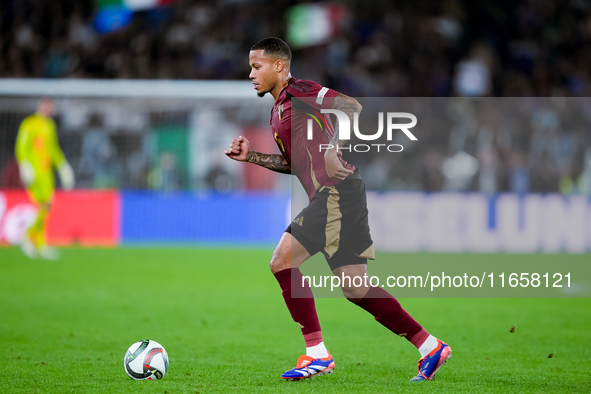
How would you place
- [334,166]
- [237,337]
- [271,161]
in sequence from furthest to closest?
[237,337], [271,161], [334,166]

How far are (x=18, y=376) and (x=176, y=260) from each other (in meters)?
7.46

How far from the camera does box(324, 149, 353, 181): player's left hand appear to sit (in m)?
4.18

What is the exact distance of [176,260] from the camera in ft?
38.9

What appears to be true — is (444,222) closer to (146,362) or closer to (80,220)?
(80,220)

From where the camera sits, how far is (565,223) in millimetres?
12820

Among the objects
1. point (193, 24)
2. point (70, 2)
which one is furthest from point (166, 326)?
point (70, 2)

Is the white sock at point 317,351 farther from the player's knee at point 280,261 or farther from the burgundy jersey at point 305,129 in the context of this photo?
the burgundy jersey at point 305,129

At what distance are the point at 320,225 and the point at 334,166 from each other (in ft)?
1.18

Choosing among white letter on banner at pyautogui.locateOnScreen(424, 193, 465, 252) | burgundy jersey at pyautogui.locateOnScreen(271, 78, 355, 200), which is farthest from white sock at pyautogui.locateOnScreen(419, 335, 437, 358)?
white letter on banner at pyautogui.locateOnScreen(424, 193, 465, 252)

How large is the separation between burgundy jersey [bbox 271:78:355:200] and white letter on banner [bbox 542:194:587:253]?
30.0 feet

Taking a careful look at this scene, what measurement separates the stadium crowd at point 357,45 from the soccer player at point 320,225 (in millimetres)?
13138

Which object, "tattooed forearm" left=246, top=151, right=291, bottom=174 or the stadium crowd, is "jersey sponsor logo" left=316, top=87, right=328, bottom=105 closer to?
"tattooed forearm" left=246, top=151, right=291, bottom=174

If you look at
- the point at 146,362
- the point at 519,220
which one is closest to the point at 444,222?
the point at 519,220

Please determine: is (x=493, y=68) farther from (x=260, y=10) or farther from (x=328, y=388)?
(x=328, y=388)
